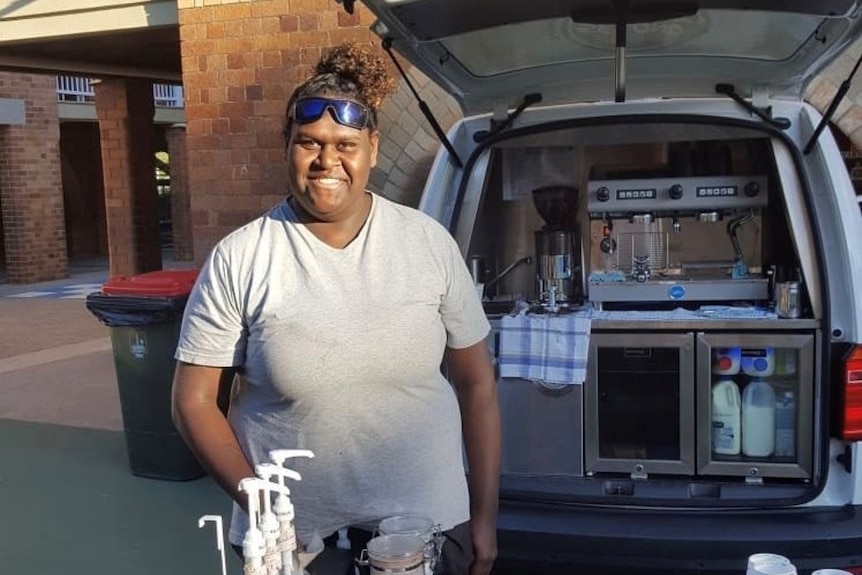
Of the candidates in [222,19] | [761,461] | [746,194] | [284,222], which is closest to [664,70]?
[746,194]

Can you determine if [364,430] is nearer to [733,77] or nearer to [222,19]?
[733,77]

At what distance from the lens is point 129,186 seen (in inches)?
348

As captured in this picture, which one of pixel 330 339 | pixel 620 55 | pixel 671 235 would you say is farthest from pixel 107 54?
pixel 330 339

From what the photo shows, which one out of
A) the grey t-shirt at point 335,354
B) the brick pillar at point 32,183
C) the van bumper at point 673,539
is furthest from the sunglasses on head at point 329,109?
the brick pillar at point 32,183

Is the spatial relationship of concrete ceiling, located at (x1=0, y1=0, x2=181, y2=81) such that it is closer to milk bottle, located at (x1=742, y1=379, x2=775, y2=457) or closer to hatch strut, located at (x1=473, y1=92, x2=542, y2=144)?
hatch strut, located at (x1=473, y1=92, x2=542, y2=144)

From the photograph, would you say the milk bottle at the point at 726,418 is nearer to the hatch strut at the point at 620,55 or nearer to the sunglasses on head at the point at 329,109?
the hatch strut at the point at 620,55

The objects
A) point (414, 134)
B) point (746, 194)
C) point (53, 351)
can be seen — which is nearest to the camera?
point (746, 194)

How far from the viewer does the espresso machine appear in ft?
12.5

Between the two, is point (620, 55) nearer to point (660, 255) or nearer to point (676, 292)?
point (676, 292)

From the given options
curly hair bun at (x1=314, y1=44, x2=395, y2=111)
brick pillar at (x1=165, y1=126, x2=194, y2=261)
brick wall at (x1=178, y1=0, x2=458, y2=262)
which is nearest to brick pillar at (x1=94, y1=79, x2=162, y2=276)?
brick wall at (x1=178, y1=0, x2=458, y2=262)

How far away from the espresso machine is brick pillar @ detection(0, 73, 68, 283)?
12.6 meters

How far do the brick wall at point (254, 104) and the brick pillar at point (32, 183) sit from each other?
944cm

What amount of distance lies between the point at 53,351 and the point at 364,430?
8.16m

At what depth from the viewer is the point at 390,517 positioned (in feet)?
6.23
